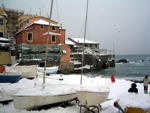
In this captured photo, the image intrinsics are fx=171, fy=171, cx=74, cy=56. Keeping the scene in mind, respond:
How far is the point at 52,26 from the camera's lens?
3045 cm

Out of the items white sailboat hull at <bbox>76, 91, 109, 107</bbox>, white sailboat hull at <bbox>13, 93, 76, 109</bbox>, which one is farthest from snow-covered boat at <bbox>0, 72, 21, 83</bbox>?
white sailboat hull at <bbox>76, 91, 109, 107</bbox>

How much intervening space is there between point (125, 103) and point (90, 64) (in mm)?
33216

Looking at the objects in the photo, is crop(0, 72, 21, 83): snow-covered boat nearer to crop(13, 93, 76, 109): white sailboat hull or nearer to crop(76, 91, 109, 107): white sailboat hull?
crop(13, 93, 76, 109): white sailboat hull

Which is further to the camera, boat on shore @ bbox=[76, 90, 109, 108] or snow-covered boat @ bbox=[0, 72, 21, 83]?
snow-covered boat @ bbox=[0, 72, 21, 83]

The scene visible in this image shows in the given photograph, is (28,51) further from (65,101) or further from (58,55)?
(65,101)

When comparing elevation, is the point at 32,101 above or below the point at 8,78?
below

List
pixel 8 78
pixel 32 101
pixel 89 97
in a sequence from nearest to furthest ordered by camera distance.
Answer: pixel 89 97 → pixel 32 101 → pixel 8 78

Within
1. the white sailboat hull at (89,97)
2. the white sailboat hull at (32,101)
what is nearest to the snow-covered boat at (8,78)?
the white sailboat hull at (32,101)

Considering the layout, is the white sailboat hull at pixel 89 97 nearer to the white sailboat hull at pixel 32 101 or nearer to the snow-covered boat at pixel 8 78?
the white sailboat hull at pixel 32 101

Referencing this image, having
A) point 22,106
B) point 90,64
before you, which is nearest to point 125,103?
point 22,106

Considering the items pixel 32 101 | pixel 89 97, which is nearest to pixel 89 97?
pixel 89 97

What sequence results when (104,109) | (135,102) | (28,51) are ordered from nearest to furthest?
(135,102), (104,109), (28,51)

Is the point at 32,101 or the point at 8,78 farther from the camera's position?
the point at 8,78

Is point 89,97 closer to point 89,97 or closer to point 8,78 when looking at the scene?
point 89,97
